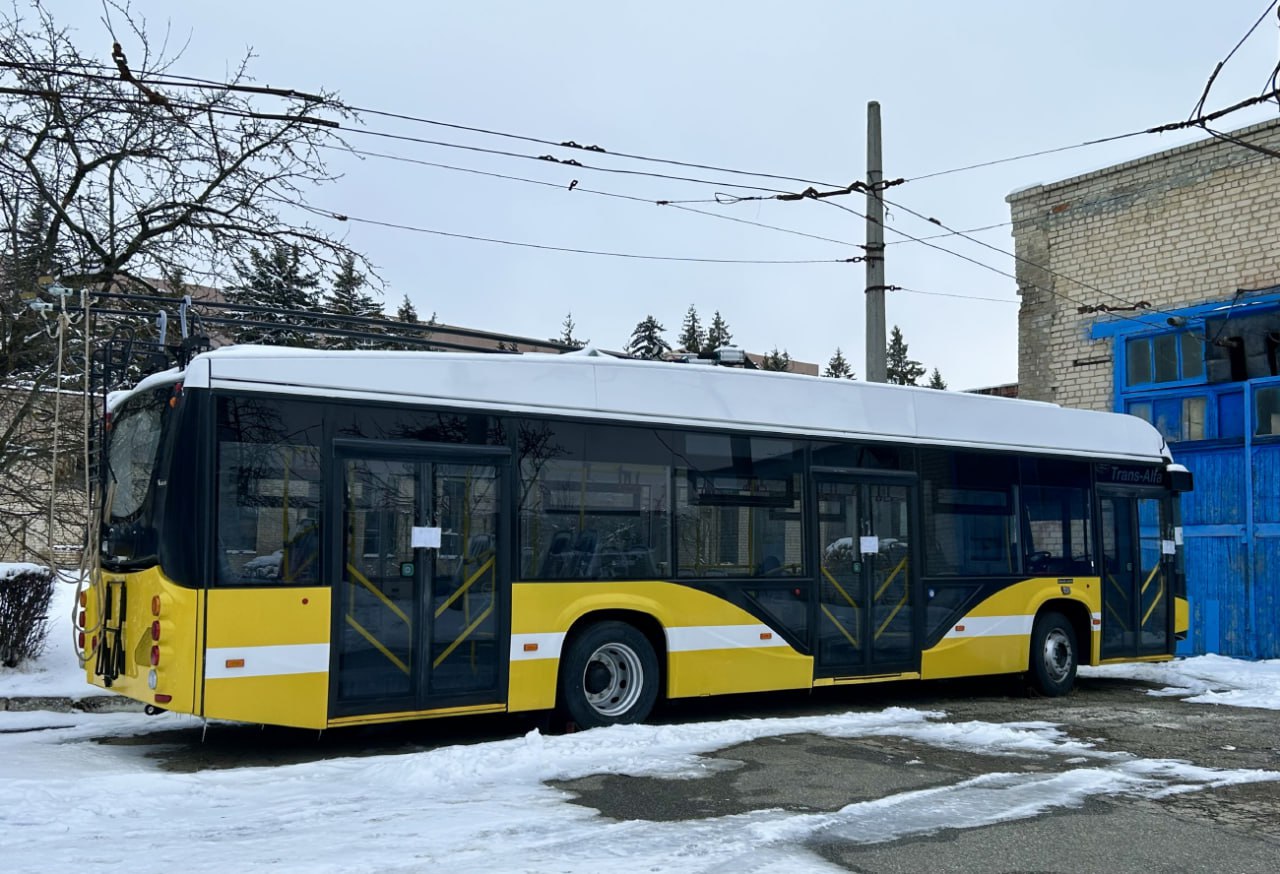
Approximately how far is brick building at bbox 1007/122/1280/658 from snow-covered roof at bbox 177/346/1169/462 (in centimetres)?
466

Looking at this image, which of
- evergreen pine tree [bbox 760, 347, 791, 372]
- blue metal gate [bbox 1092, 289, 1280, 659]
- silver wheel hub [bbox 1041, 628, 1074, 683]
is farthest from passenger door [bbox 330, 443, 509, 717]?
evergreen pine tree [bbox 760, 347, 791, 372]

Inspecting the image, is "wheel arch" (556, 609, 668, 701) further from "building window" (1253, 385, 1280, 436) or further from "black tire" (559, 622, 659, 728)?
"building window" (1253, 385, 1280, 436)

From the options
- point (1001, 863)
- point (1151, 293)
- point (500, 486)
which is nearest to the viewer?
point (1001, 863)

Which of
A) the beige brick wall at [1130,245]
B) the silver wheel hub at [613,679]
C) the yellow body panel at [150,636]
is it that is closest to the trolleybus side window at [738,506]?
the silver wheel hub at [613,679]

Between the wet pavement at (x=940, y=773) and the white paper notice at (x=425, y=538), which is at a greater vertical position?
the white paper notice at (x=425, y=538)

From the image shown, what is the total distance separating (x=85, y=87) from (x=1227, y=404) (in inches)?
617

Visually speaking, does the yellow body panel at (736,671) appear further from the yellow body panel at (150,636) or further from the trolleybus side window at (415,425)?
the yellow body panel at (150,636)

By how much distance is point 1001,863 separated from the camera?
6043 mm

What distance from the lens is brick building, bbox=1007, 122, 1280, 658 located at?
1827 cm

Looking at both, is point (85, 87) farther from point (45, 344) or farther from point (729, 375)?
point (729, 375)

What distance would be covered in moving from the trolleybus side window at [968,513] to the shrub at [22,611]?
8.66m

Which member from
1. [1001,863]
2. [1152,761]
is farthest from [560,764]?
[1152,761]

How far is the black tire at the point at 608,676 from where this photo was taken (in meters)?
10.1

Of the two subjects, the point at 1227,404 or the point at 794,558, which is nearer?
the point at 794,558
